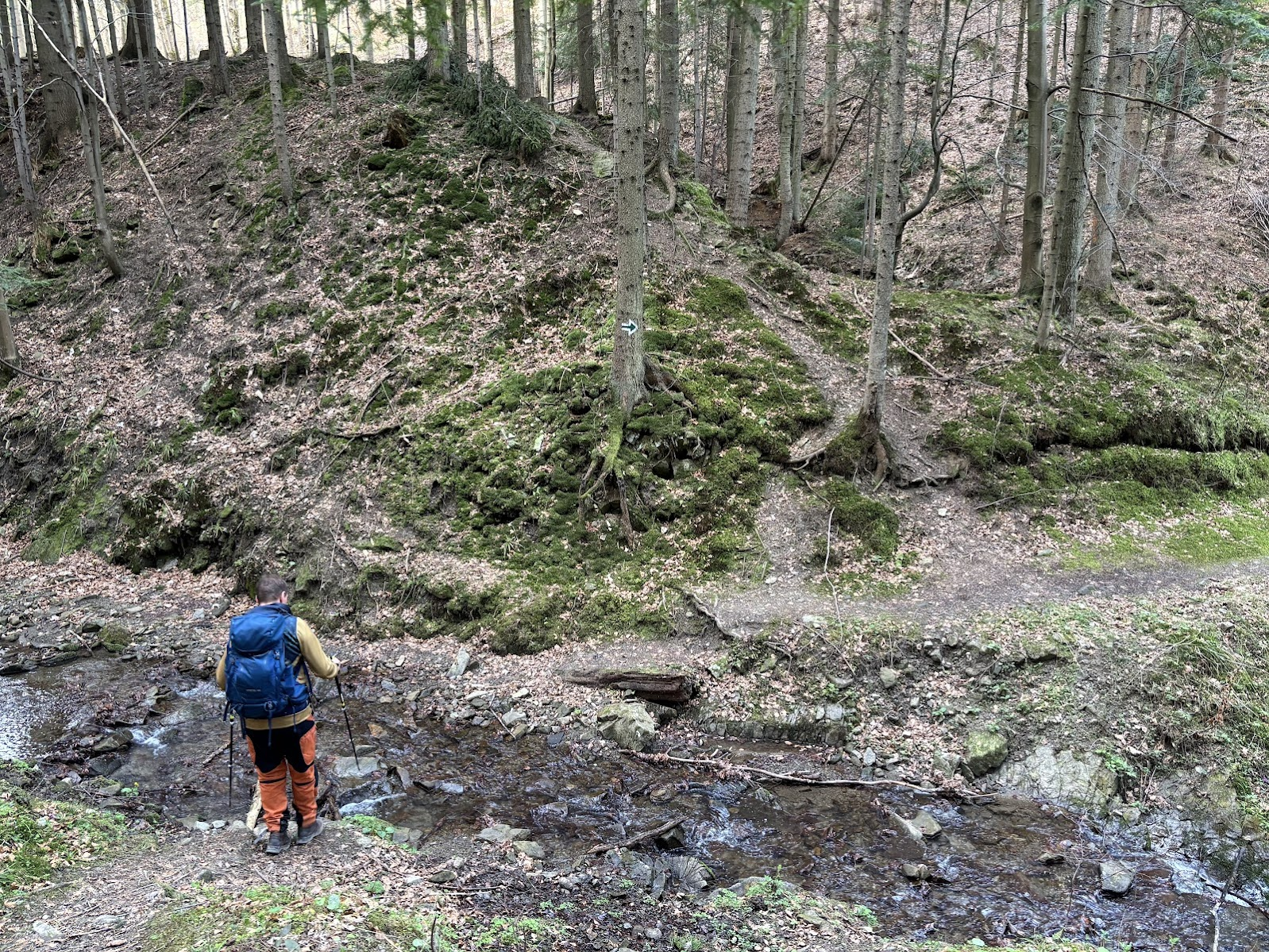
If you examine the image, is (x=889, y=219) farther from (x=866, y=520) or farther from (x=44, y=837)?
(x=44, y=837)

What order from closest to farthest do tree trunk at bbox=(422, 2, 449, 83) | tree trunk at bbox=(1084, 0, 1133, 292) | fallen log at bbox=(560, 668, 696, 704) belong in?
fallen log at bbox=(560, 668, 696, 704) → tree trunk at bbox=(1084, 0, 1133, 292) → tree trunk at bbox=(422, 2, 449, 83)

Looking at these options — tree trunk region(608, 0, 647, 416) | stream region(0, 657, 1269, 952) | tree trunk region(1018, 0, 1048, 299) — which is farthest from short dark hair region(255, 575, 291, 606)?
tree trunk region(1018, 0, 1048, 299)

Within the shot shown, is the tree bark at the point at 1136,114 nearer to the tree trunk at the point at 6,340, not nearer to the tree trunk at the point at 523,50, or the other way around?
the tree trunk at the point at 523,50

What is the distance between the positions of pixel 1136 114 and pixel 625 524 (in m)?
13.4

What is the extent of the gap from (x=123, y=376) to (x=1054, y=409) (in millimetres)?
16021

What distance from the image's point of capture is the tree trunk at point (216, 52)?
65.0 ft

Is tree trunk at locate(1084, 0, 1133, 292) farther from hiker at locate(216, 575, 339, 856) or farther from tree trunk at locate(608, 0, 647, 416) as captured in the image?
hiker at locate(216, 575, 339, 856)

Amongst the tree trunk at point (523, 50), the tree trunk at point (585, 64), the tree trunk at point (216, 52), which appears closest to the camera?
the tree trunk at point (523, 50)

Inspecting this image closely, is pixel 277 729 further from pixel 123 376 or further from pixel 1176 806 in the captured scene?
pixel 123 376

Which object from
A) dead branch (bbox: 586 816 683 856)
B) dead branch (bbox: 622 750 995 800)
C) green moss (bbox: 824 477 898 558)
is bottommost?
dead branch (bbox: 622 750 995 800)

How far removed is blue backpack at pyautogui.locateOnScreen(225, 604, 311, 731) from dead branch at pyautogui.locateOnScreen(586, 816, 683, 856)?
8.76 feet

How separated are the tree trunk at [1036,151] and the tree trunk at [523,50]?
10.7 m

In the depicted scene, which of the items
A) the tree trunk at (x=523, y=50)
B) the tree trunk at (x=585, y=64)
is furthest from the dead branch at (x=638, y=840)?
the tree trunk at (x=585, y=64)

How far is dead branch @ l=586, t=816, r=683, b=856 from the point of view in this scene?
599 centimetres
